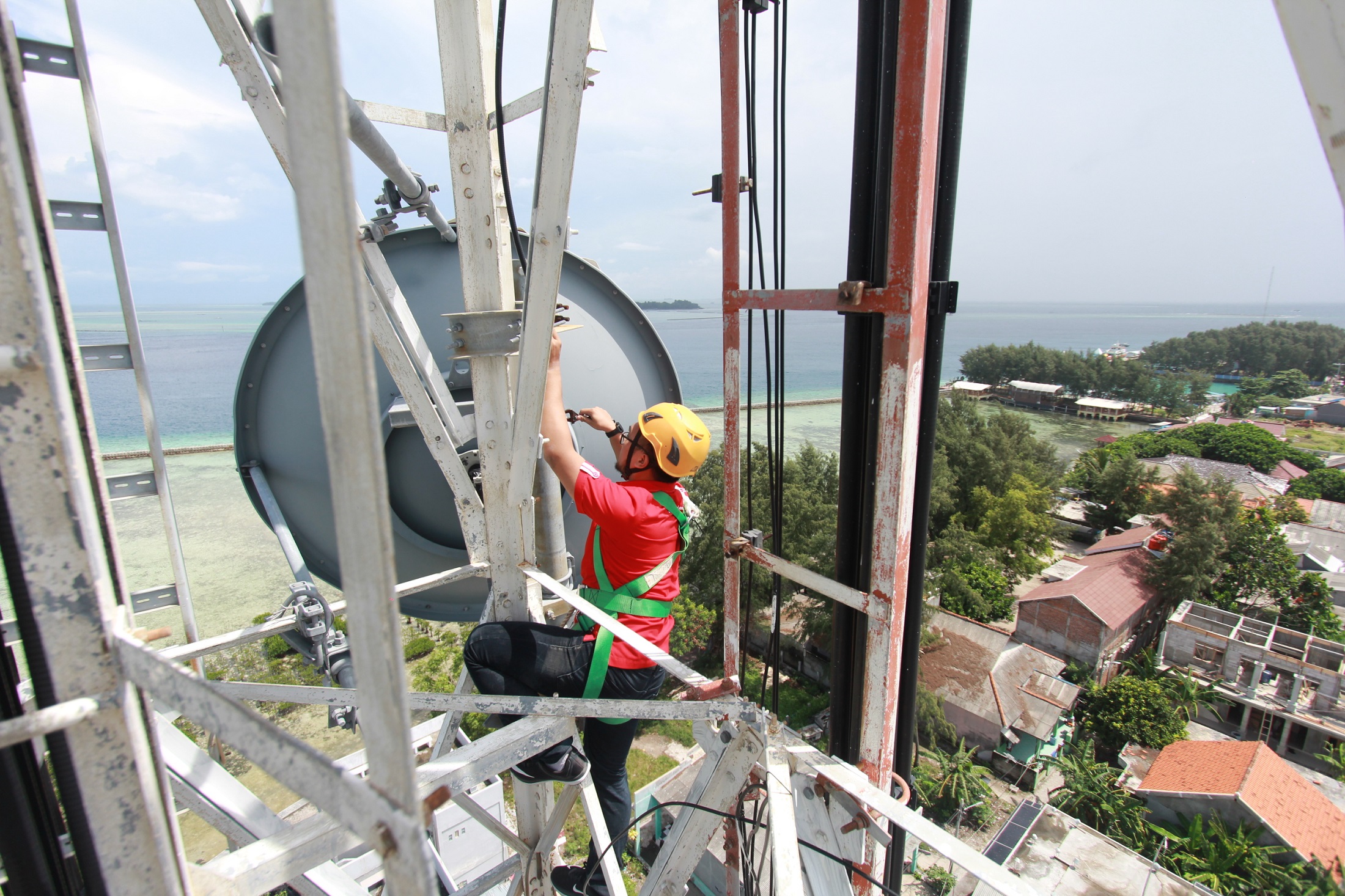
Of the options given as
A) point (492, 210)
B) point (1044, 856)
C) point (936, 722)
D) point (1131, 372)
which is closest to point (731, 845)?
point (492, 210)

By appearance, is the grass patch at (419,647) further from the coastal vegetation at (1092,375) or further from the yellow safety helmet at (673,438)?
the coastal vegetation at (1092,375)

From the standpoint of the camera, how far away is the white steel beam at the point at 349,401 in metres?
0.79

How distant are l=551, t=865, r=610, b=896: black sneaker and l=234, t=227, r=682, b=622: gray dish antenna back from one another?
5.55 ft

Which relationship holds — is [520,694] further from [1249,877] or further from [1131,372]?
[1131,372]

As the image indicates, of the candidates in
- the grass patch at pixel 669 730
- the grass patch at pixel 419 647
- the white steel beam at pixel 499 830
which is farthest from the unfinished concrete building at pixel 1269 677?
the grass patch at pixel 419 647

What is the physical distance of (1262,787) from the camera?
15.2 m

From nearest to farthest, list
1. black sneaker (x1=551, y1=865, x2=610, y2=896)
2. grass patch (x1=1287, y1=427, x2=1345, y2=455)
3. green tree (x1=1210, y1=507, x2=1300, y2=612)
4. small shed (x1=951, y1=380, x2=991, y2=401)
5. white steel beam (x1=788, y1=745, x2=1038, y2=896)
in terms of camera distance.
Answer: white steel beam (x1=788, y1=745, x2=1038, y2=896), black sneaker (x1=551, y1=865, x2=610, y2=896), green tree (x1=1210, y1=507, x2=1300, y2=612), grass patch (x1=1287, y1=427, x2=1345, y2=455), small shed (x1=951, y1=380, x2=991, y2=401)

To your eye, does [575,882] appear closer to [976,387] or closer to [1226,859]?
[1226,859]

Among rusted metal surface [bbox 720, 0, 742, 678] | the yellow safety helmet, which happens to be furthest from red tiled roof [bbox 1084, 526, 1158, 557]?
the yellow safety helmet

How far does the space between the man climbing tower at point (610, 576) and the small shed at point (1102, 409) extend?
81.4 meters

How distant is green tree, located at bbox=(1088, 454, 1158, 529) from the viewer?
35625mm

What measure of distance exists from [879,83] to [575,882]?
4608mm

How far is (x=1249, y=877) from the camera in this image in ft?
47.3

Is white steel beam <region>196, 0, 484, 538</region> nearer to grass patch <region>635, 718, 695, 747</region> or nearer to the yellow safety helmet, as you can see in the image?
the yellow safety helmet
